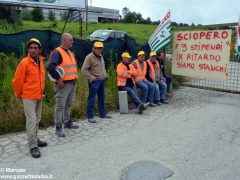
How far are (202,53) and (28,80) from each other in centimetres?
619

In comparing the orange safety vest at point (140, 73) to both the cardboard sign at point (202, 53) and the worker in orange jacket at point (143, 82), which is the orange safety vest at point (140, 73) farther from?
the cardboard sign at point (202, 53)

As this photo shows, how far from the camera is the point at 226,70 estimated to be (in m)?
8.73

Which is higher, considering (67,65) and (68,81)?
(67,65)

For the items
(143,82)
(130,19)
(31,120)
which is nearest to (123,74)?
(143,82)

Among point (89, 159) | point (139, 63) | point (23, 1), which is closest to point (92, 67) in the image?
point (139, 63)

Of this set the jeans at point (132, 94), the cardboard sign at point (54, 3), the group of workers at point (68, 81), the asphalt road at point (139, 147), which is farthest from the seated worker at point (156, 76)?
the cardboard sign at point (54, 3)

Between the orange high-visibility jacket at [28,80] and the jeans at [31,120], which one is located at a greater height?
the orange high-visibility jacket at [28,80]

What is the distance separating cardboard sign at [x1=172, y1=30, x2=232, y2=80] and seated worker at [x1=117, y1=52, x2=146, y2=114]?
107 inches

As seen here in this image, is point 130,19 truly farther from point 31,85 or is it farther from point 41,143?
point 31,85

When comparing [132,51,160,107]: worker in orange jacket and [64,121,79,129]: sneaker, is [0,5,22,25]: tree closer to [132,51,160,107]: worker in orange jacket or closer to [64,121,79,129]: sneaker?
[132,51,160,107]: worker in orange jacket

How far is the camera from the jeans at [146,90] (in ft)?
25.5

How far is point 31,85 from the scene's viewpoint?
454 cm

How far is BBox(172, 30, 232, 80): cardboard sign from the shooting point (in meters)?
8.76

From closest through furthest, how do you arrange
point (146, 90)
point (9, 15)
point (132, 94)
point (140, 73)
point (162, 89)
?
point (132, 94) → point (146, 90) → point (140, 73) → point (162, 89) → point (9, 15)
